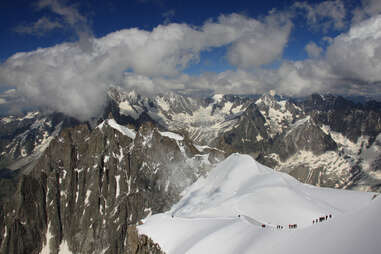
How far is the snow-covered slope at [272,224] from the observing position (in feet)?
102

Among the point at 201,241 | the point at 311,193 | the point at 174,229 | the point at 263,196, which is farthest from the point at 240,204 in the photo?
the point at 311,193

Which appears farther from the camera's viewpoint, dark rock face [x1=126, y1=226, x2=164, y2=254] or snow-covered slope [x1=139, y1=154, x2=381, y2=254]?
dark rock face [x1=126, y1=226, x2=164, y2=254]

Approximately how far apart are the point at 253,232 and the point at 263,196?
31.9m

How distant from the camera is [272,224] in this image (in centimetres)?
6228

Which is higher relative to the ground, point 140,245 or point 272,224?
point 272,224

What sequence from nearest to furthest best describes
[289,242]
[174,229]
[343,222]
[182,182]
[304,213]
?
1. [343,222]
2. [289,242]
3. [174,229]
4. [304,213]
5. [182,182]

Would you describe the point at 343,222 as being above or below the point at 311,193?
below

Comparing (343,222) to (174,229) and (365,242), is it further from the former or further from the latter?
(174,229)

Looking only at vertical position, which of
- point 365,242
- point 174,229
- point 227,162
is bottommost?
point 365,242

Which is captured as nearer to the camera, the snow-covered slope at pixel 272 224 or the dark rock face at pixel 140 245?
the snow-covered slope at pixel 272 224

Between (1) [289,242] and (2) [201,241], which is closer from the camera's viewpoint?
(1) [289,242]

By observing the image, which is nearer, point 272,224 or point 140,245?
point 140,245

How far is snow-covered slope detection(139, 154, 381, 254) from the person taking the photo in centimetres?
3102

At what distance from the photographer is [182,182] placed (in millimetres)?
196625
